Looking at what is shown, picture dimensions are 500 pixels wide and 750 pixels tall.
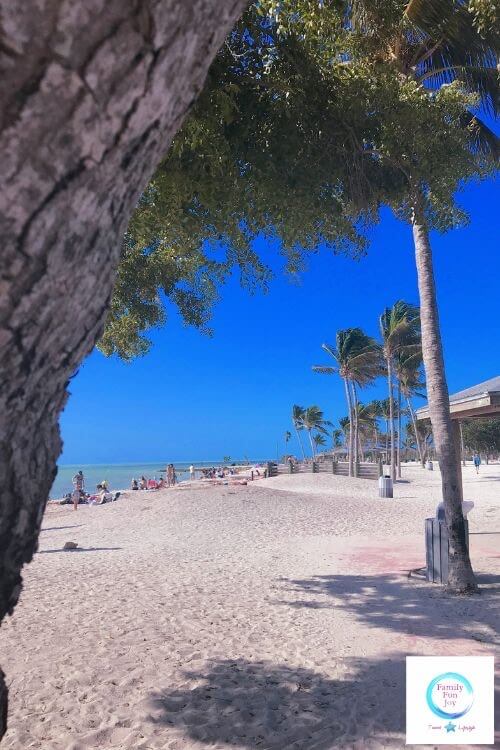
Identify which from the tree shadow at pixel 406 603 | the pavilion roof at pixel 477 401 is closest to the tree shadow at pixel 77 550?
the tree shadow at pixel 406 603

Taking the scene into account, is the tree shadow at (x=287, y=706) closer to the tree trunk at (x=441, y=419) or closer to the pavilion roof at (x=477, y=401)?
the tree trunk at (x=441, y=419)

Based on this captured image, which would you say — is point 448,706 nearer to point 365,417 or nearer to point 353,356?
point 353,356

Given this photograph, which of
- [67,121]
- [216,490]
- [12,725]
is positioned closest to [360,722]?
[12,725]

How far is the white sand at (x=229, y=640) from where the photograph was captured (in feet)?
12.8

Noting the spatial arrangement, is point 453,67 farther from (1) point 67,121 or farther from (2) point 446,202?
(1) point 67,121

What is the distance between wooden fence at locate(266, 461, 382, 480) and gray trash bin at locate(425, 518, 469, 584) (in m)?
25.9

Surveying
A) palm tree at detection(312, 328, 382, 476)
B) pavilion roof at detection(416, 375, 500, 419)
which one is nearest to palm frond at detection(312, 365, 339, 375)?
palm tree at detection(312, 328, 382, 476)

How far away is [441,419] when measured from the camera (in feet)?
26.8

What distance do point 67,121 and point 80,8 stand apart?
0.23 meters

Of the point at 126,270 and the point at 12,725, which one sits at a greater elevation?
the point at 126,270

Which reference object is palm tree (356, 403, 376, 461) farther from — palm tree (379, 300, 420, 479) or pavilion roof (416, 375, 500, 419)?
pavilion roof (416, 375, 500, 419)

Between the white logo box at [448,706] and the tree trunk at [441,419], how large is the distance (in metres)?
3.46

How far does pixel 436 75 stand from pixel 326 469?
96.1ft

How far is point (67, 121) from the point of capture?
111 cm
